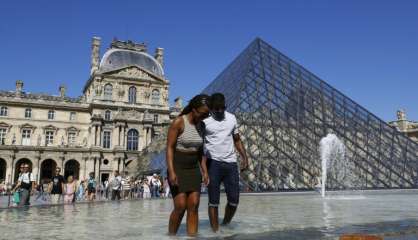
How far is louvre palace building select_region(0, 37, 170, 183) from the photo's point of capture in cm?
4247

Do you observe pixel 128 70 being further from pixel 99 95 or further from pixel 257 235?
pixel 257 235

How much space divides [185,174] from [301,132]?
1258 centimetres

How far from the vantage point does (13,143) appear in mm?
43219

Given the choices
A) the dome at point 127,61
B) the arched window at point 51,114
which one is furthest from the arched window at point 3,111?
the dome at point 127,61

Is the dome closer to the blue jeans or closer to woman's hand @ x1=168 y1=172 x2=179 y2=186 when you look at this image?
the blue jeans

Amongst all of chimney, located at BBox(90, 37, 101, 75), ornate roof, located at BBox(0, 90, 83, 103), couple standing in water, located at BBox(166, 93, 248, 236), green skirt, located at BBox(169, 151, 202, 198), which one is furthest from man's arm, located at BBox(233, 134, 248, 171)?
chimney, located at BBox(90, 37, 101, 75)

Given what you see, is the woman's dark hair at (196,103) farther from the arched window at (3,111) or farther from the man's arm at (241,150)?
the arched window at (3,111)

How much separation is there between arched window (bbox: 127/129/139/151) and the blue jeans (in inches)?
Result: 1621

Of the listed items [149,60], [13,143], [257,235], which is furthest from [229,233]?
[149,60]

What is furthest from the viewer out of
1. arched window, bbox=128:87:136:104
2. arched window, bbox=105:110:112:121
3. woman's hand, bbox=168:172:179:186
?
arched window, bbox=128:87:136:104

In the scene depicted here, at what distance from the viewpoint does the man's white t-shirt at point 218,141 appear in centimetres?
425

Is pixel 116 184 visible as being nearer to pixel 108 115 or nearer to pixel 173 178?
pixel 173 178

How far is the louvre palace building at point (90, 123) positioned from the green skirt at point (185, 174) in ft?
127

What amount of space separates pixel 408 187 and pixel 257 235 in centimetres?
1370
